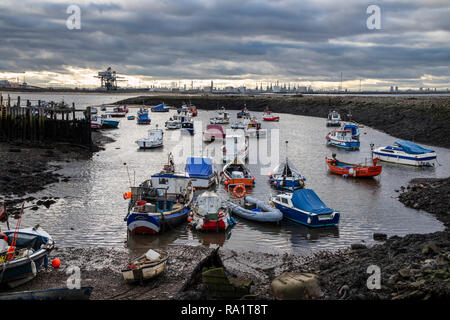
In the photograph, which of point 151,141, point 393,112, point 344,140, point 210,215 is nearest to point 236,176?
point 210,215

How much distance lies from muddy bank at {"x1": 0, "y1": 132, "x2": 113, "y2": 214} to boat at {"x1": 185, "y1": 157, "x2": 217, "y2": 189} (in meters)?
9.22

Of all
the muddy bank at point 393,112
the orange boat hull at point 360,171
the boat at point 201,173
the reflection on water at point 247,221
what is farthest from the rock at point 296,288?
the muddy bank at point 393,112

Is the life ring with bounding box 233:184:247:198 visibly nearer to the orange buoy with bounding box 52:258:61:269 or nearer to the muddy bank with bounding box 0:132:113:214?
the muddy bank with bounding box 0:132:113:214

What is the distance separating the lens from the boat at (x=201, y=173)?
3034cm

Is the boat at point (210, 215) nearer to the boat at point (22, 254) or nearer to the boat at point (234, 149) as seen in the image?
the boat at point (22, 254)

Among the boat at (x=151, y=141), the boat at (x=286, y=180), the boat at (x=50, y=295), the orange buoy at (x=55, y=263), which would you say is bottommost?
the orange buoy at (x=55, y=263)

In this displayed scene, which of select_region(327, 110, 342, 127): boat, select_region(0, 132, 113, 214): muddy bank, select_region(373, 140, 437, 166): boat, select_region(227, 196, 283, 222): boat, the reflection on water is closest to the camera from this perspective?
the reflection on water

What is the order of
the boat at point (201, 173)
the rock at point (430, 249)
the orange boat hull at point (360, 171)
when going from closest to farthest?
the rock at point (430, 249) < the boat at point (201, 173) < the orange boat hull at point (360, 171)

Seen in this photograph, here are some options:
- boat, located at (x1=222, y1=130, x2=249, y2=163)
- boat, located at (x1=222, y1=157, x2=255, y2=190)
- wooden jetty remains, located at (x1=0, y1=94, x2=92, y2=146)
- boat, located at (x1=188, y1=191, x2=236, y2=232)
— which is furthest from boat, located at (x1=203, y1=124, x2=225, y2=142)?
boat, located at (x1=188, y1=191, x2=236, y2=232)

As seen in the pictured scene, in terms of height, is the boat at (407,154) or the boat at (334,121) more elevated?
the boat at (334,121)

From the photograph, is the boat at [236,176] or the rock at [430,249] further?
the boat at [236,176]

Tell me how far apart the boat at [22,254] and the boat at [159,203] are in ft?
15.1

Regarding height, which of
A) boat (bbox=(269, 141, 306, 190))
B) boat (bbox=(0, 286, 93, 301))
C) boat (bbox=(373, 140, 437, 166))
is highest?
boat (bbox=(373, 140, 437, 166))

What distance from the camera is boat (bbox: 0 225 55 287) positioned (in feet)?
46.9
